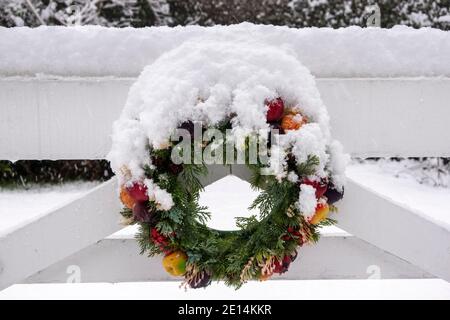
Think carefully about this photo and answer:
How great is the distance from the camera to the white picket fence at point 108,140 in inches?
50.1

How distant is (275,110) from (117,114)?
1.37 feet

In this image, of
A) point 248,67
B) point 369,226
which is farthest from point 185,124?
point 369,226

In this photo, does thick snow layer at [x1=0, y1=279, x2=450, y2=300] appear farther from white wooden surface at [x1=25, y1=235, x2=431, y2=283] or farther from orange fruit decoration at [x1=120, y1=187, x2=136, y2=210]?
orange fruit decoration at [x1=120, y1=187, x2=136, y2=210]

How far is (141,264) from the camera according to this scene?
158cm

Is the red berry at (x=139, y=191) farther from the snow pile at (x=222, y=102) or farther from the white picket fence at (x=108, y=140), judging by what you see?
the white picket fence at (x=108, y=140)

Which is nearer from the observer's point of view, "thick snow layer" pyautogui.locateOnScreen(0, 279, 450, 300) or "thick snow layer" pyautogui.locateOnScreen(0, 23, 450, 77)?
"thick snow layer" pyautogui.locateOnScreen(0, 23, 450, 77)

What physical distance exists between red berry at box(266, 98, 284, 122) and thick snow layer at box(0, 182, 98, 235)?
355 cm

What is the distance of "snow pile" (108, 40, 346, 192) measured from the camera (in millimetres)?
1094

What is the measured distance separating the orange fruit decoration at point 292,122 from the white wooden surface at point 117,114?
0.63ft

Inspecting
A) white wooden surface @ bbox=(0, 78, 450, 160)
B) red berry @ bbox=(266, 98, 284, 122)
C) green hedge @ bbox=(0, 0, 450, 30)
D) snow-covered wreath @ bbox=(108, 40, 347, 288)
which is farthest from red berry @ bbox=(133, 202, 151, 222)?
green hedge @ bbox=(0, 0, 450, 30)

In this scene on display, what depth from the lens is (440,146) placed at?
1.33 meters

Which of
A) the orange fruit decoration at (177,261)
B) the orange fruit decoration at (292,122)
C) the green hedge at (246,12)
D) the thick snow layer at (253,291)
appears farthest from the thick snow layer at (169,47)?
the green hedge at (246,12)

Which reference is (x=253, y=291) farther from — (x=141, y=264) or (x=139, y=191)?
(x=139, y=191)
